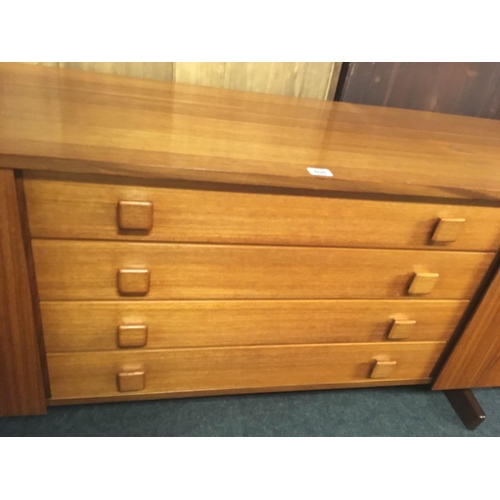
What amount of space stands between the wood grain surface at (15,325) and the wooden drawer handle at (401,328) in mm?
801

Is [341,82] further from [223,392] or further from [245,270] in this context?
[223,392]

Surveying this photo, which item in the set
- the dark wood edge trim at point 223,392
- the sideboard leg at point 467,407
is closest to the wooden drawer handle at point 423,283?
the dark wood edge trim at point 223,392

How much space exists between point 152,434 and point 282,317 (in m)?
0.44

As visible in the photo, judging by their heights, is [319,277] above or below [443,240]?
below

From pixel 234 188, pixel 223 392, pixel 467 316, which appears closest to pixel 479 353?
pixel 467 316

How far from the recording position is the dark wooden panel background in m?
1.17

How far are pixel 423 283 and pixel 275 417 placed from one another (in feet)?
1.69

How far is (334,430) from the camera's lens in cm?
→ 108

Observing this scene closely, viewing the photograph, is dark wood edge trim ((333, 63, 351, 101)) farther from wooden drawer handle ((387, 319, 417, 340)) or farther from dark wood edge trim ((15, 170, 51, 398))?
dark wood edge trim ((15, 170, 51, 398))

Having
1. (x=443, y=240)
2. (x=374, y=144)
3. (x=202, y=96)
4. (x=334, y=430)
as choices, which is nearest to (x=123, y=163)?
(x=202, y=96)

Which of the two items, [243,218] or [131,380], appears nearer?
[243,218]

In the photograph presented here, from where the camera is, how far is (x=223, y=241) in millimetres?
801

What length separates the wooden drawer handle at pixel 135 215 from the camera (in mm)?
709
